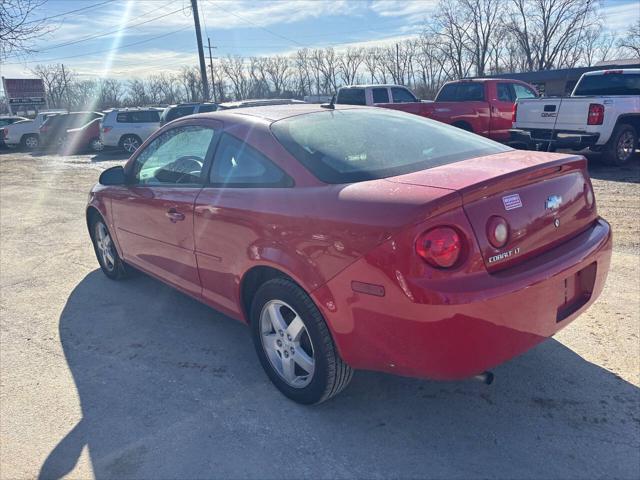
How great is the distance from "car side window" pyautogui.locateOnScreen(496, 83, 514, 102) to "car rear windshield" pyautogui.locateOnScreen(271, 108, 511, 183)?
1037 centimetres

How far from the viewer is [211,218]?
10.5ft

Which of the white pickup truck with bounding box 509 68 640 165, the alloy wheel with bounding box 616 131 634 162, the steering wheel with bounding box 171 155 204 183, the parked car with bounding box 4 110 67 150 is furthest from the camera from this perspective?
the parked car with bounding box 4 110 67 150

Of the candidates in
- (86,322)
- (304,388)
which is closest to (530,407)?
(304,388)

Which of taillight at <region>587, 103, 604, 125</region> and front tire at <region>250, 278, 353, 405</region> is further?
taillight at <region>587, 103, 604, 125</region>

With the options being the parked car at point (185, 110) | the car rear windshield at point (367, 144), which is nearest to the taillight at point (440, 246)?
the car rear windshield at point (367, 144)

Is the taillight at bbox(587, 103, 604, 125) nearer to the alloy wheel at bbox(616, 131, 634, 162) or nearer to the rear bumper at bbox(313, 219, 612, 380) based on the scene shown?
the alloy wheel at bbox(616, 131, 634, 162)

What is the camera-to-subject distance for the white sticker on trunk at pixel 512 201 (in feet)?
7.63

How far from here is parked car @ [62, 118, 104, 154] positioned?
22.4m

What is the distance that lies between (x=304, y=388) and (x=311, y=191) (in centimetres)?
110

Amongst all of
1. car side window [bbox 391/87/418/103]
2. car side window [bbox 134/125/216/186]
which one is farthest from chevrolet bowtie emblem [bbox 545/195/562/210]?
car side window [bbox 391/87/418/103]

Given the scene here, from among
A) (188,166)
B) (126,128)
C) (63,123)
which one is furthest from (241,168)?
(63,123)

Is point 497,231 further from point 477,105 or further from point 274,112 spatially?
point 477,105

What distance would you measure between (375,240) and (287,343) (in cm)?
99

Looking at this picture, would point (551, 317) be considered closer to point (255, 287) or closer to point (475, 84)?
point (255, 287)
